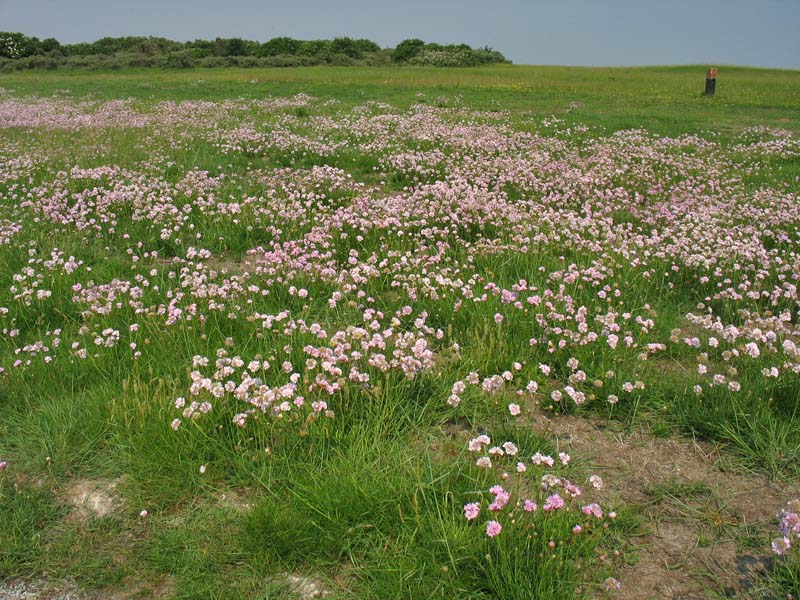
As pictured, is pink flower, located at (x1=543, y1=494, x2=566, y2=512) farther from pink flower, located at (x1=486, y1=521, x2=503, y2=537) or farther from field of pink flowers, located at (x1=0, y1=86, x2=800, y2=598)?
pink flower, located at (x1=486, y1=521, x2=503, y2=537)

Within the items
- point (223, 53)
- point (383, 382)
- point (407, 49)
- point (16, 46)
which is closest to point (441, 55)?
point (407, 49)

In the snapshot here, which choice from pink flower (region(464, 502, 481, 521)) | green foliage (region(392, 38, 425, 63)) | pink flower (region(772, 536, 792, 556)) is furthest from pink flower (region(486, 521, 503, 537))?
green foliage (region(392, 38, 425, 63))

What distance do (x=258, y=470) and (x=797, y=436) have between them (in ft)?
12.0

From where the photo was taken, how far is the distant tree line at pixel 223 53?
65.5 meters

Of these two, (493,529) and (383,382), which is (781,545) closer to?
(493,529)

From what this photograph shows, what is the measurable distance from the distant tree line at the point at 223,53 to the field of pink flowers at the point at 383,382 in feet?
210

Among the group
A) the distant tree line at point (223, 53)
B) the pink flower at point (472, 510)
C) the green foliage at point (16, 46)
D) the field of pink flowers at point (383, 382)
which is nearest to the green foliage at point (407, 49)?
the distant tree line at point (223, 53)

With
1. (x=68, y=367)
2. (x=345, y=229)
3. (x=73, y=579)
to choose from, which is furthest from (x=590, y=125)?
(x=73, y=579)

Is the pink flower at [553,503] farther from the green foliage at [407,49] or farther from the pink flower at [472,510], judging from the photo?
the green foliage at [407,49]

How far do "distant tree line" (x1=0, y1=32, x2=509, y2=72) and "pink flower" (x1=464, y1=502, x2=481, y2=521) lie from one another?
69.8 meters

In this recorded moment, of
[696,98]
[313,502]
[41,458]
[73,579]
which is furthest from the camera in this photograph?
[696,98]

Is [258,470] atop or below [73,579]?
atop

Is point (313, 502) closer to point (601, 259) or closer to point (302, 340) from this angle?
point (302, 340)

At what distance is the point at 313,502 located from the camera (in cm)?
332
